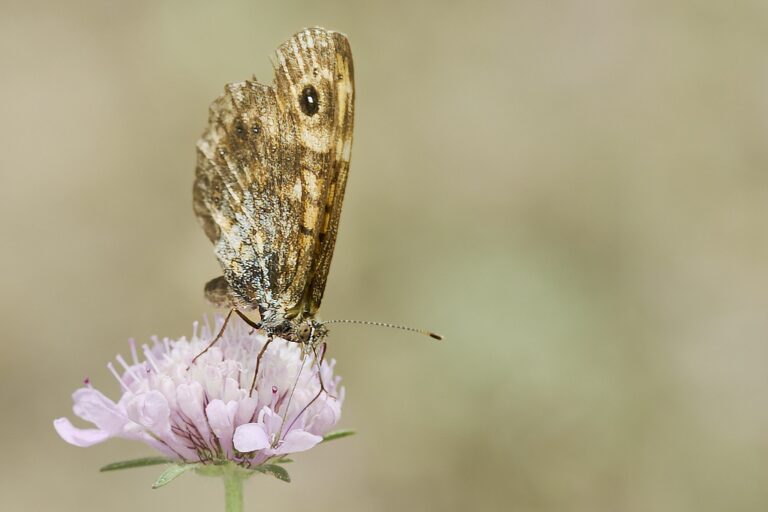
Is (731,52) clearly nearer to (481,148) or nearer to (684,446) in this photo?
(481,148)

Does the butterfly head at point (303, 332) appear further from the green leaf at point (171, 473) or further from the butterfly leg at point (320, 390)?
the green leaf at point (171, 473)


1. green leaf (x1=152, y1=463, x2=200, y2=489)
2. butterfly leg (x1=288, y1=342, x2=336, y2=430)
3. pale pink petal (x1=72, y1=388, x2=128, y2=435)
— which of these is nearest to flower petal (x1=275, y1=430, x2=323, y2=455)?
butterfly leg (x1=288, y1=342, x2=336, y2=430)

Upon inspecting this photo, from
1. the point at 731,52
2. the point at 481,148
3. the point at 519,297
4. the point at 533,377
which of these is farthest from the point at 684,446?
the point at 731,52

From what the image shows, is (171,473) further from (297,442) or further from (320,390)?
(320,390)

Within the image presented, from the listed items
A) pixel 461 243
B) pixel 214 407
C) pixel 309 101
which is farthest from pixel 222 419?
pixel 461 243

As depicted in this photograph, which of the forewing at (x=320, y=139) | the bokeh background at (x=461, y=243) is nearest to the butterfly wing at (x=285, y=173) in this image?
the forewing at (x=320, y=139)

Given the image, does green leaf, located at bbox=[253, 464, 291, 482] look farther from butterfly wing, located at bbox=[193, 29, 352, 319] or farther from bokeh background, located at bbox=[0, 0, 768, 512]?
bokeh background, located at bbox=[0, 0, 768, 512]
